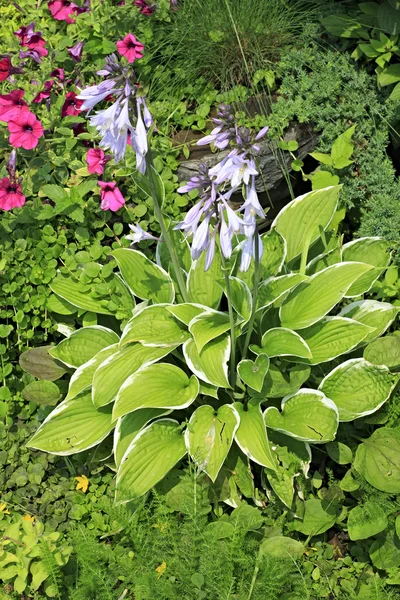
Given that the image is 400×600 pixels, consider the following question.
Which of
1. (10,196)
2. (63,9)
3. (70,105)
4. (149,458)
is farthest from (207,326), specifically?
(63,9)

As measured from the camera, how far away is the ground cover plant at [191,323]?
8.38ft

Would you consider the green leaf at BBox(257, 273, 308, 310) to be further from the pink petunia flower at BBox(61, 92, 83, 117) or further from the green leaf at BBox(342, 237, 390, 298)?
the pink petunia flower at BBox(61, 92, 83, 117)

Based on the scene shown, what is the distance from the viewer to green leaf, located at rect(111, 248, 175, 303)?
3.10m

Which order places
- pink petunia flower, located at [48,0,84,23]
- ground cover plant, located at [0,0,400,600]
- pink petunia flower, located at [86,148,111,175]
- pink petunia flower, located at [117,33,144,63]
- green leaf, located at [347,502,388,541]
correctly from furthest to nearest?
pink petunia flower, located at [48,0,84,23] → pink petunia flower, located at [117,33,144,63] → pink petunia flower, located at [86,148,111,175] → green leaf, located at [347,502,388,541] → ground cover plant, located at [0,0,400,600]

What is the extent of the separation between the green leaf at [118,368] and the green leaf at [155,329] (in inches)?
1.9

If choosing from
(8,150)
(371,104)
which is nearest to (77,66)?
(8,150)

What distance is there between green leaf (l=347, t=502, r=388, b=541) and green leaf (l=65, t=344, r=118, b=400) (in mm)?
1245

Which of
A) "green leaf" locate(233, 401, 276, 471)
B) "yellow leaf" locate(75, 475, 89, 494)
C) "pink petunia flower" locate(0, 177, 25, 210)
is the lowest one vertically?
"yellow leaf" locate(75, 475, 89, 494)

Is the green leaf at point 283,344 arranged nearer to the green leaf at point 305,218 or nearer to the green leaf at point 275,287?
the green leaf at point 275,287

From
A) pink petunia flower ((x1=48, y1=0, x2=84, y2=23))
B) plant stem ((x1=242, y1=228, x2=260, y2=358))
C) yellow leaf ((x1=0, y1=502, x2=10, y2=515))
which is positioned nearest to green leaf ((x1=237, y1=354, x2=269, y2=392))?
plant stem ((x1=242, y1=228, x2=260, y2=358))

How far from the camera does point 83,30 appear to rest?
3691mm

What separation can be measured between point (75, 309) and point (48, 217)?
1.54 ft

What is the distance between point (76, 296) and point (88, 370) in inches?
15.2

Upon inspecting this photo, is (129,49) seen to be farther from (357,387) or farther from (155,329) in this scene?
Answer: (357,387)
